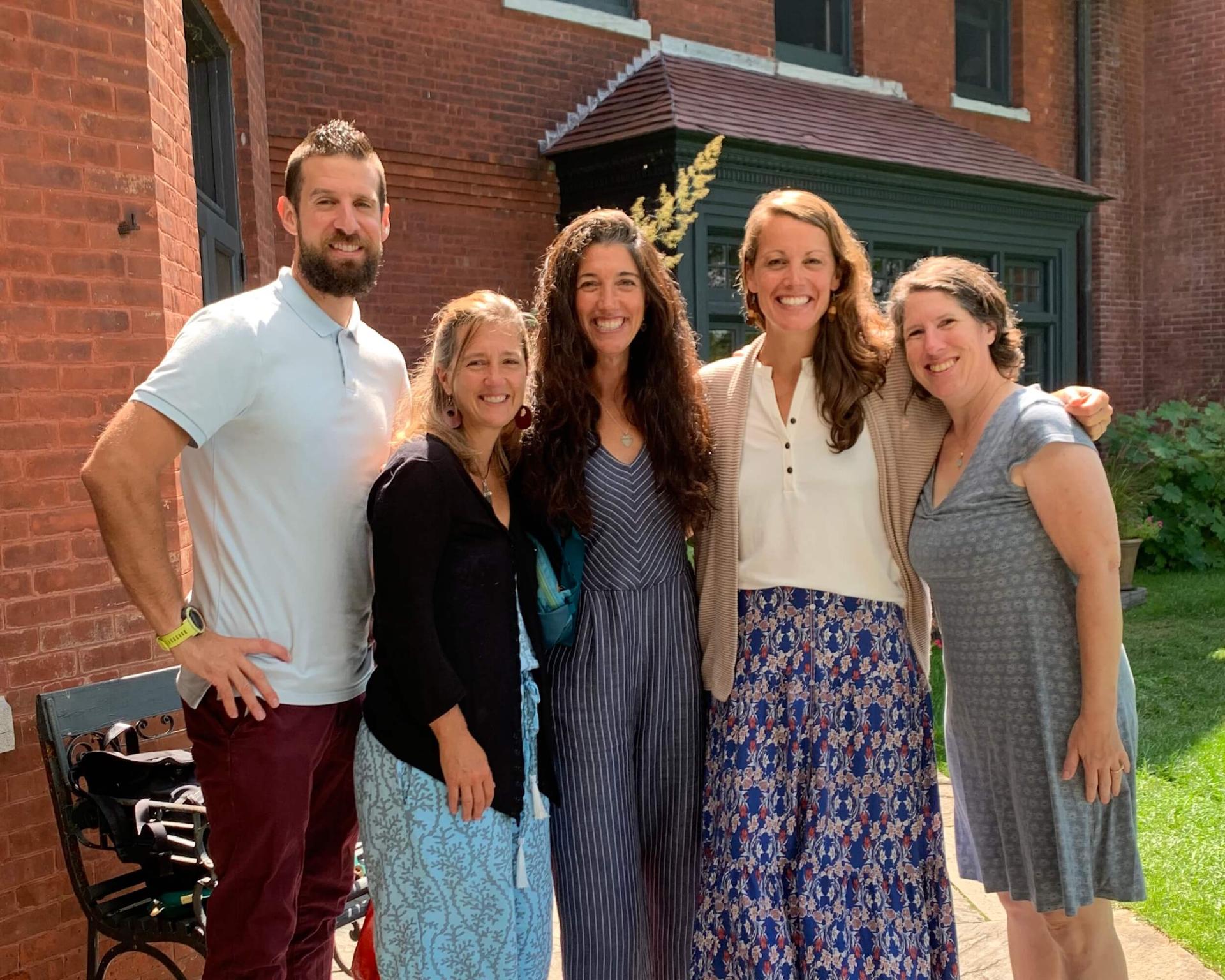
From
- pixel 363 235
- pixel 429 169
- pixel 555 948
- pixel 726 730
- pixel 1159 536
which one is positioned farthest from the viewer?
pixel 1159 536

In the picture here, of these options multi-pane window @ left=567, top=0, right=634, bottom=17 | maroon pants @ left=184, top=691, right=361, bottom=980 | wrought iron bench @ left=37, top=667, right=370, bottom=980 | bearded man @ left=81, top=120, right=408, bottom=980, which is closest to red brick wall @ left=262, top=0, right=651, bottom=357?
multi-pane window @ left=567, top=0, right=634, bottom=17

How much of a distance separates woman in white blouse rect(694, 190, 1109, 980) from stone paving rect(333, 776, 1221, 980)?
77 cm

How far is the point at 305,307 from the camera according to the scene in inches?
101

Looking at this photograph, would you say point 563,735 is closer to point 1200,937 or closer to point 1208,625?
point 1200,937

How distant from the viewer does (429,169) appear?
25.4ft

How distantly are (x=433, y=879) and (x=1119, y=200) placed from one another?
12964mm

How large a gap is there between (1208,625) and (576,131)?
5863 millimetres

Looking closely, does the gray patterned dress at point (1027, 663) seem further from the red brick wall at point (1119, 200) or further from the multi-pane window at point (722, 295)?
the red brick wall at point (1119, 200)

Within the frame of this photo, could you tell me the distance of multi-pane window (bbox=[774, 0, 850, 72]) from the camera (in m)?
10.1

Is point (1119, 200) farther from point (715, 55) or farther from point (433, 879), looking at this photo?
point (433, 879)

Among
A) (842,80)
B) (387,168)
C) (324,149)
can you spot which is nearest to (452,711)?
(324,149)

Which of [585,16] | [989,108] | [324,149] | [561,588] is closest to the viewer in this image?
[324,149]

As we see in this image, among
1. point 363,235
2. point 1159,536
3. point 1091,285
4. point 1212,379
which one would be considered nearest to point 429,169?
point 363,235

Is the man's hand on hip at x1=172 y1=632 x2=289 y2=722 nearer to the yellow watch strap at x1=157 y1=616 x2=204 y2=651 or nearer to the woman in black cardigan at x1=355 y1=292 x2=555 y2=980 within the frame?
the yellow watch strap at x1=157 y1=616 x2=204 y2=651
